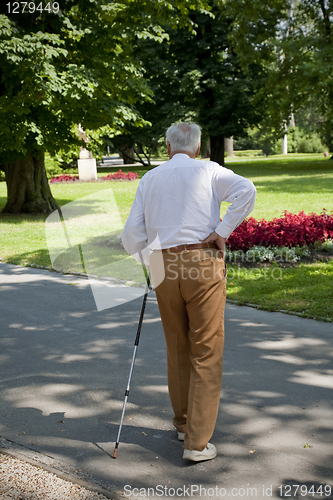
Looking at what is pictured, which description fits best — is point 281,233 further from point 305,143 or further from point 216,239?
point 305,143

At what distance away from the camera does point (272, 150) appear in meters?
63.2

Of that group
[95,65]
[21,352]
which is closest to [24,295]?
[21,352]

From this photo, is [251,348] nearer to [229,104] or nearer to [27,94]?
[27,94]

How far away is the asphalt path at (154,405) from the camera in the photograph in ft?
10.5

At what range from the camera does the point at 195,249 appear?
10.7 ft

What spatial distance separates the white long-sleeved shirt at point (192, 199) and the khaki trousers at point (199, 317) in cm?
13

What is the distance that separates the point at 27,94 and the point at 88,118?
6.50 ft

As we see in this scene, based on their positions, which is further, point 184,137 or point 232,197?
point 184,137

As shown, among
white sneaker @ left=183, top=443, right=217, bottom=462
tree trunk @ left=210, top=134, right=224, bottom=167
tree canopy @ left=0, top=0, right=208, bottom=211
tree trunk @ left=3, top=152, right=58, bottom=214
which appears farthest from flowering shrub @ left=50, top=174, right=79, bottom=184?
white sneaker @ left=183, top=443, right=217, bottom=462

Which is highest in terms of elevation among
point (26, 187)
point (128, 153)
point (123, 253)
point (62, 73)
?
point (62, 73)

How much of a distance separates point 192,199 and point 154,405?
1.81 m

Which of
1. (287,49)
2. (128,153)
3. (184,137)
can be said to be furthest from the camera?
(128,153)

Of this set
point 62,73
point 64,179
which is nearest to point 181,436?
point 62,73

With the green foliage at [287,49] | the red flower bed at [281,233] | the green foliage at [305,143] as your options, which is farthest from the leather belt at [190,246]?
the green foliage at [305,143]
